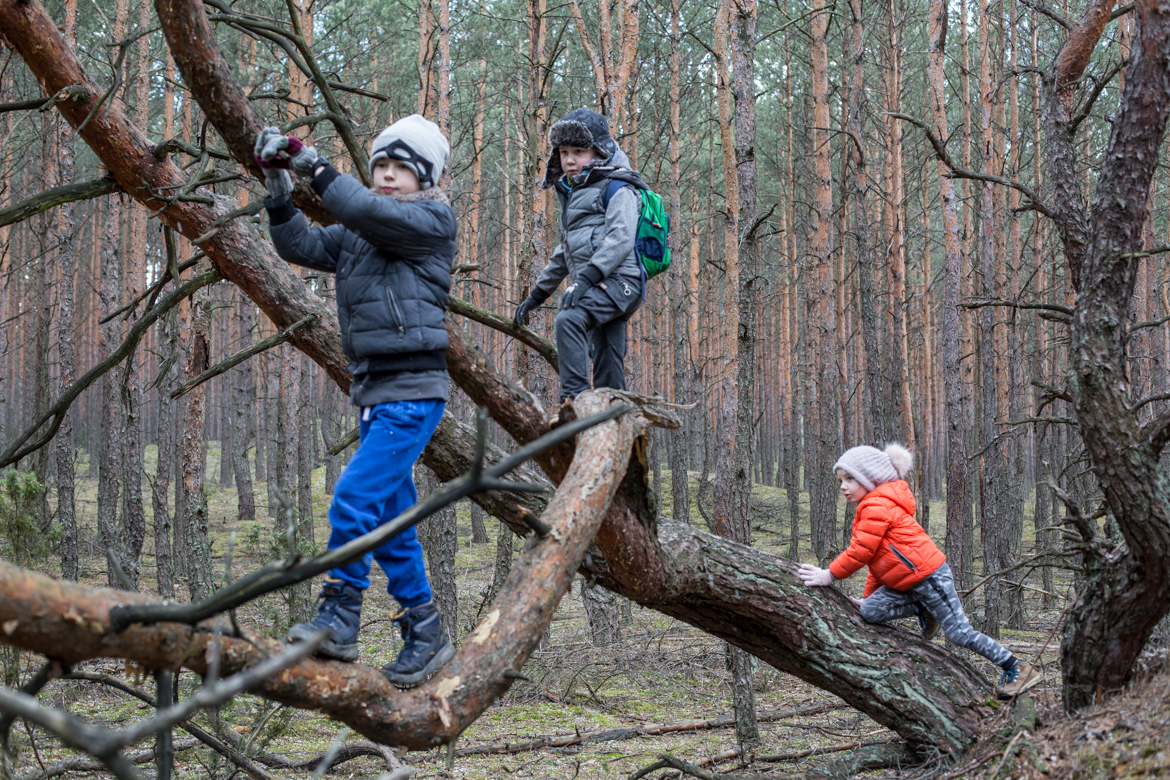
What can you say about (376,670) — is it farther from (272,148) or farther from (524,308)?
(524,308)

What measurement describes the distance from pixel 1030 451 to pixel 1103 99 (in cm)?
1340

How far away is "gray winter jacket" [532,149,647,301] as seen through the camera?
11.7 feet

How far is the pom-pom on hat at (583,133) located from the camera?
12.0ft

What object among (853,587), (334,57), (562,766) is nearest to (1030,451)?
(853,587)

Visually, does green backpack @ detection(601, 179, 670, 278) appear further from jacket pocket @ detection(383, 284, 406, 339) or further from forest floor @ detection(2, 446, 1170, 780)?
forest floor @ detection(2, 446, 1170, 780)

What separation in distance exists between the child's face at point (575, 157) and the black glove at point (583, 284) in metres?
0.53

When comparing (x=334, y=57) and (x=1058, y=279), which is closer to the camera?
(x=1058, y=279)

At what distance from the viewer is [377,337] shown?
8.41ft

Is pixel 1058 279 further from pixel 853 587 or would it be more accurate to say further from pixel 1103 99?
pixel 853 587

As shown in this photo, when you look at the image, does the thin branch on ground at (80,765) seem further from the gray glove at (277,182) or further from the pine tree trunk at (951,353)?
the pine tree trunk at (951,353)

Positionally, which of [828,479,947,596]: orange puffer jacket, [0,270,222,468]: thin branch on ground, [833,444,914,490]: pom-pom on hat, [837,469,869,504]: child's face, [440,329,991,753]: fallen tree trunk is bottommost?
[440,329,991,753]: fallen tree trunk

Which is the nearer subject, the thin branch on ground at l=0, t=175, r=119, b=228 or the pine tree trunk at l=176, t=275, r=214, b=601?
the thin branch on ground at l=0, t=175, r=119, b=228

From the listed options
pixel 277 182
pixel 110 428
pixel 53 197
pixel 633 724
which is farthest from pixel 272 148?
pixel 110 428

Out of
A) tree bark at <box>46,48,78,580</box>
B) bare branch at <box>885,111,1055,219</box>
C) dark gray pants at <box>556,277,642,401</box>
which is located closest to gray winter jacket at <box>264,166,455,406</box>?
dark gray pants at <box>556,277,642,401</box>
